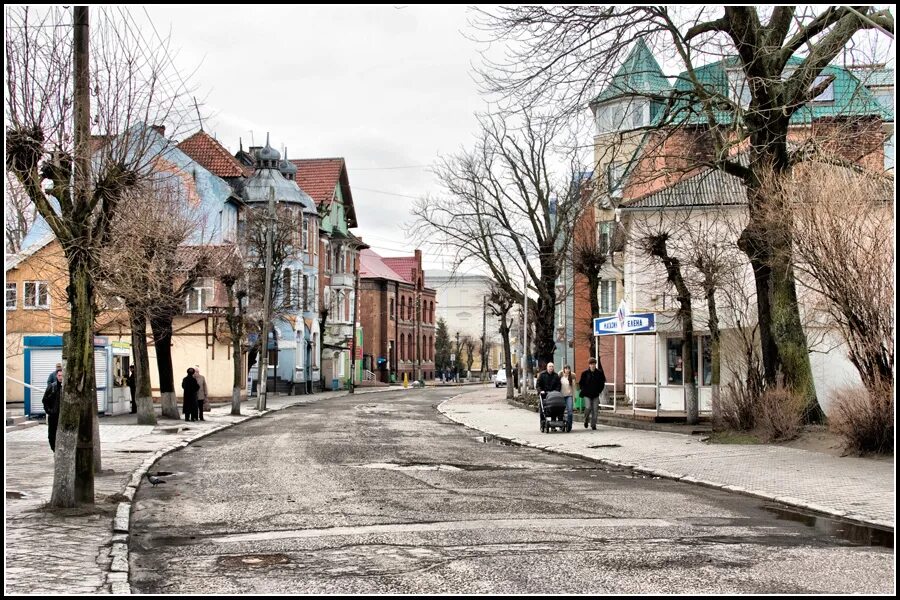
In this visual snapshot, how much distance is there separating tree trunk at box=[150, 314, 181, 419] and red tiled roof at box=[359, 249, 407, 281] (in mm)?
64505

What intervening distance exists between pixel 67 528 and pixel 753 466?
1094cm

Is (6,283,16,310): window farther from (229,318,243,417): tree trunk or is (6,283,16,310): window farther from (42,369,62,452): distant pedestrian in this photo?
(42,369,62,452): distant pedestrian

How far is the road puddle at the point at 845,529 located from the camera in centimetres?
1024

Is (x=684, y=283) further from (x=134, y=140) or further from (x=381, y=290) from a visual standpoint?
(x=381, y=290)

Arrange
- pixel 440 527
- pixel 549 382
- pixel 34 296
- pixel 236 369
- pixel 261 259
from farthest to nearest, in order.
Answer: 1. pixel 261 259
2. pixel 34 296
3. pixel 236 369
4. pixel 549 382
5. pixel 440 527

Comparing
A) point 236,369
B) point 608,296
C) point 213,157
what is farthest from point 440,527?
point 213,157

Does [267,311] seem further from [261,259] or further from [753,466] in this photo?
[753,466]

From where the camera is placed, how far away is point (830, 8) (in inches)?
741

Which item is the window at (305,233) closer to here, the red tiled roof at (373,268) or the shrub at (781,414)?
the red tiled roof at (373,268)

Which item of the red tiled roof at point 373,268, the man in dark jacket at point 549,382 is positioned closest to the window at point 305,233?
the red tiled roof at point 373,268

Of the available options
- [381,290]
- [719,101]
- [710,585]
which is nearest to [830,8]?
[719,101]

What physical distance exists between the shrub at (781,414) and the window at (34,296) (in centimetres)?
3220

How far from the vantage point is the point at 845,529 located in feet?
36.2

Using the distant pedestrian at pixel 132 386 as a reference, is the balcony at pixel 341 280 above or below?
above
